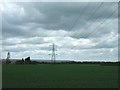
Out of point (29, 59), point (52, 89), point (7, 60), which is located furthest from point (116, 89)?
point (29, 59)

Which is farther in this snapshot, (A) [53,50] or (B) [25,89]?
(A) [53,50]

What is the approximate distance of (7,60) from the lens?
441ft

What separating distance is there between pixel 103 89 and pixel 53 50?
290ft

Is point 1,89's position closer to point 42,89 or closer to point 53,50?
point 42,89

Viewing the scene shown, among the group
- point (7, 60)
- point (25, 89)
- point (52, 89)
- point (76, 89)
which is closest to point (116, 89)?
point (76, 89)

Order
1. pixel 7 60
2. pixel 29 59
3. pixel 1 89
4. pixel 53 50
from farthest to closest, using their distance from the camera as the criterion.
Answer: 1. pixel 29 59
2. pixel 7 60
3. pixel 53 50
4. pixel 1 89

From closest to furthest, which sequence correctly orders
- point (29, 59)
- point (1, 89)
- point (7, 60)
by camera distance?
point (1, 89), point (7, 60), point (29, 59)

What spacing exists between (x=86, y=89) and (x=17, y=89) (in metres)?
4.08

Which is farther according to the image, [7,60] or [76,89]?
[7,60]

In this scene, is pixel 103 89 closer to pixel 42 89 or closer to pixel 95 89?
pixel 95 89

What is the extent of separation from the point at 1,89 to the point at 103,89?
6019 millimetres

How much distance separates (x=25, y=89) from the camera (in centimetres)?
1942

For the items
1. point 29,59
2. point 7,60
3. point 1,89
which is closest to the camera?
point 1,89

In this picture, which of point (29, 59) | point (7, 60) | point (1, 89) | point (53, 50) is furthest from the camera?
point (29, 59)
